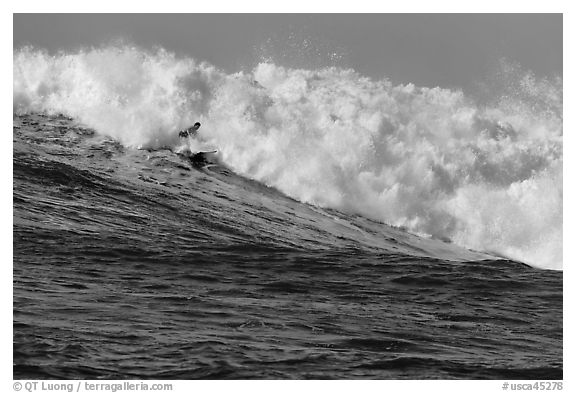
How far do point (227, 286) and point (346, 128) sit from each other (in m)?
11.4

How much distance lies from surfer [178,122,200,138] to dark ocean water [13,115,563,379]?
154cm

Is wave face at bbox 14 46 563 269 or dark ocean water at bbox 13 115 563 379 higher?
wave face at bbox 14 46 563 269

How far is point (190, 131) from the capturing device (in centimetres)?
2455

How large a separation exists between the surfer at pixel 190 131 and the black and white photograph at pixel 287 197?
1.5 inches

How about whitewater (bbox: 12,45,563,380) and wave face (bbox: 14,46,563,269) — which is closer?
whitewater (bbox: 12,45,563,380)

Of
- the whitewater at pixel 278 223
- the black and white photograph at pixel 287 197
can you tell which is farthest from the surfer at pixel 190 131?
the whitewater at pixel 278 223

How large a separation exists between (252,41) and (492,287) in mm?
8098

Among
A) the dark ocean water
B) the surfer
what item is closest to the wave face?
the surfer

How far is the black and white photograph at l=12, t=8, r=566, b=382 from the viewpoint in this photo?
1135 centimetres

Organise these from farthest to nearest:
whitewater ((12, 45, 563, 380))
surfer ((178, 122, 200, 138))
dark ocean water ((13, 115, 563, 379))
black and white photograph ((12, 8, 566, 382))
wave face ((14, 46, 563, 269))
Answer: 1. surfer ((178, 122, 200, 138))
2. wave face ((14, 46, 563, 269))
3. black and white photograph ((12, 8, 566, 382))
4. whitewater ((12, 45, 563, 380))
5. dark ocean water ((13, 115, 563, 379))

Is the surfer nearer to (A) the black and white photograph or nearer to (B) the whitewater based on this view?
(A) the black and white photograph

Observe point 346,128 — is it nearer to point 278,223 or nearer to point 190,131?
point 190,131

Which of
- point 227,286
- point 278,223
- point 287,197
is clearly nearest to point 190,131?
point 287,197

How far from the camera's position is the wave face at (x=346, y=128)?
74.9 feet
